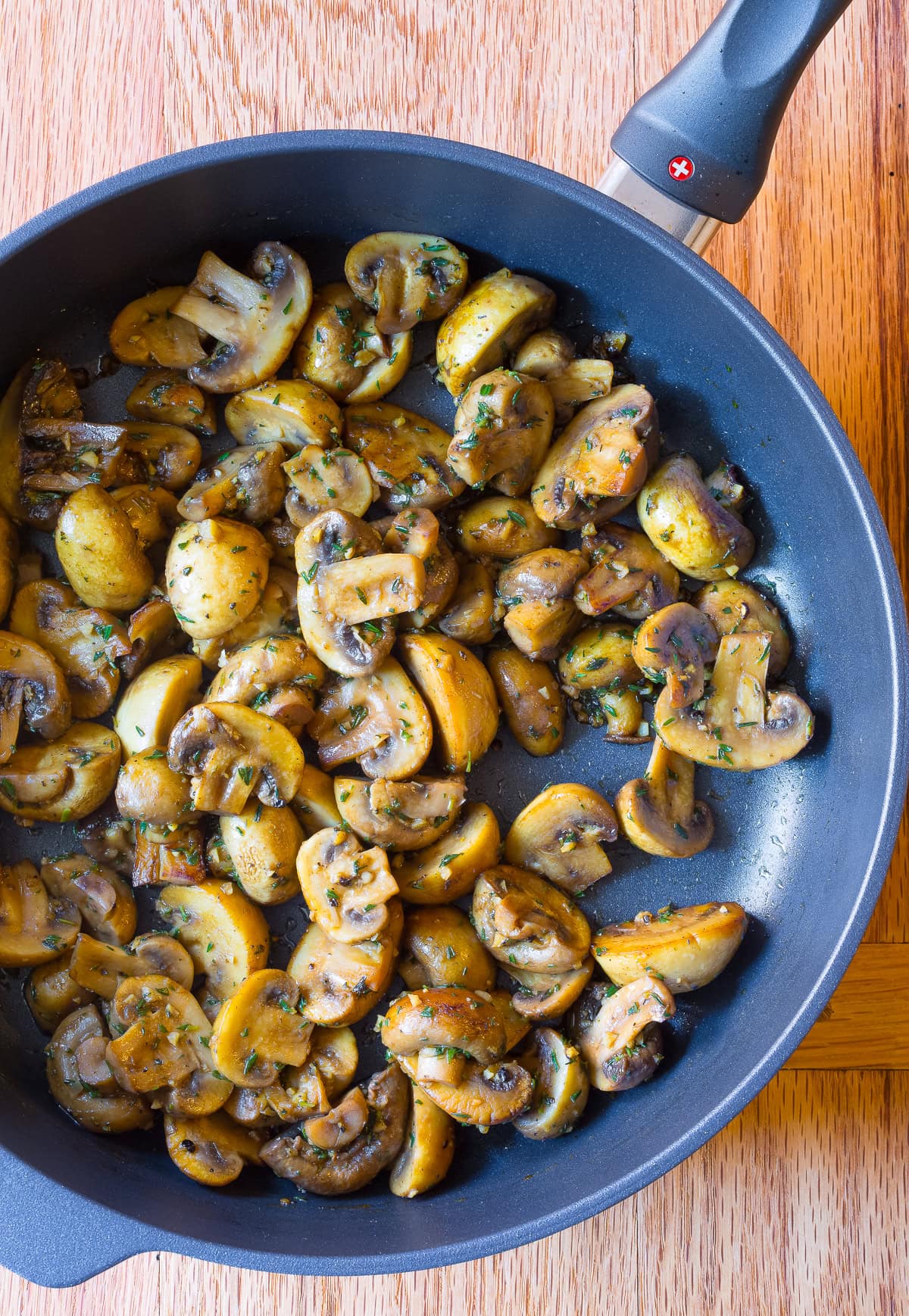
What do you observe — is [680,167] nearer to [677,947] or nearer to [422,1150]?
[677,947]

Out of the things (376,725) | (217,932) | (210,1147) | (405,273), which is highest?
(405,273)

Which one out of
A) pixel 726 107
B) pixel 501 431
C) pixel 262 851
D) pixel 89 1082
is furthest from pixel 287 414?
pixel 89 1082

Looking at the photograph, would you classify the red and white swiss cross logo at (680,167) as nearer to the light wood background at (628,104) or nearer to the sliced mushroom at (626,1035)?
the light wood background at (628,104)

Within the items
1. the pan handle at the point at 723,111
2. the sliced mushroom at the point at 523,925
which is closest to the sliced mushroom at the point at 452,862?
the sliced mushroom at the point at 523,925

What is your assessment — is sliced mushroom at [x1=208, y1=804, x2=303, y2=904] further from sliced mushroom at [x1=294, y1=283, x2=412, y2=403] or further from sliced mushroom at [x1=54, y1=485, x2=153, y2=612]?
sliced mushroom at [x1=294, y1=283, x2=412, y2=403]

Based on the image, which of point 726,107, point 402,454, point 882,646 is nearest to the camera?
point 726,107

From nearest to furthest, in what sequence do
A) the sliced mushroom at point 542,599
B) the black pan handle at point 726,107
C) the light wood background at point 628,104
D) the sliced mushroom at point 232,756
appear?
the black pan handle at point 726,107
the sliced mushroom at point 232,756
the sliced mushroom at point 542,599
the light wood background at point 628,104

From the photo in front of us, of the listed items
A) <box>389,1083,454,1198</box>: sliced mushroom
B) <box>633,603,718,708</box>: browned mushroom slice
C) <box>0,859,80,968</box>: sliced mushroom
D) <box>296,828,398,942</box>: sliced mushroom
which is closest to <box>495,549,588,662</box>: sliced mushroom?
<box>633,603,718,708</box>: browned mushroom slice

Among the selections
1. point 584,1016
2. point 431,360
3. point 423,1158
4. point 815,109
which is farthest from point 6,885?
point 815,109
